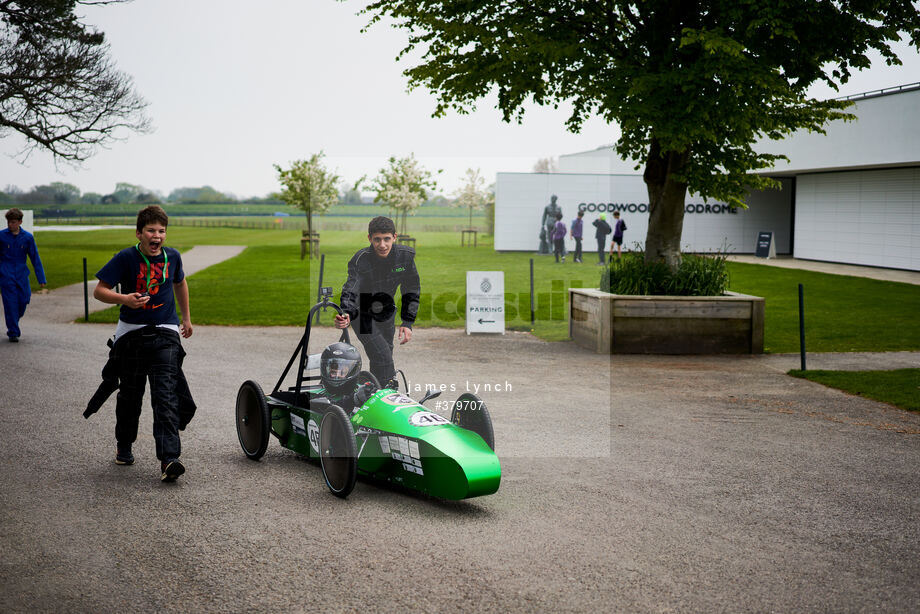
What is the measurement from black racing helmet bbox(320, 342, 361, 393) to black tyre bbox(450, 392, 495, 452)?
34.0 inches

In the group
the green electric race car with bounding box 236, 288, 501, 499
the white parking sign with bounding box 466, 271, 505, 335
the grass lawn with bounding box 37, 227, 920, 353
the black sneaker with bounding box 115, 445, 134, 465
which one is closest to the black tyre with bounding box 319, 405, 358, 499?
the green electric race car with bounding box 236, 288, 501, 499

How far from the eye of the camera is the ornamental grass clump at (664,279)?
44.9 feet

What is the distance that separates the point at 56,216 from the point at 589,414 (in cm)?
8754

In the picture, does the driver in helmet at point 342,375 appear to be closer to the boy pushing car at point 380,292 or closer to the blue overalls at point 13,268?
the boy pushing car at point 380,292

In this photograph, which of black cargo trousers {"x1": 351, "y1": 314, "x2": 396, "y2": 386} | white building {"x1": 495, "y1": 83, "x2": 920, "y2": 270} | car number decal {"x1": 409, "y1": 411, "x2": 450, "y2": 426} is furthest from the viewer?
white building {"x1": 495, "y1": 83, "x2": 920, "y2": 270}

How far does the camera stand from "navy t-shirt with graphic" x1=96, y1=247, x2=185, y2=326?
5980mm

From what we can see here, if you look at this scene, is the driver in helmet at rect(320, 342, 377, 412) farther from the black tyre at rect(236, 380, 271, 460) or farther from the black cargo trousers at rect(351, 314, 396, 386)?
the black tyre at rect(236, 380, 271, 460)

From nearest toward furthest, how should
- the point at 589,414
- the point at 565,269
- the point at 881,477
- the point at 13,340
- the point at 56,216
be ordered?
the point at 881,477
the point at 589,414
the point at 13,340
the point at 565,269
the point at 56,216

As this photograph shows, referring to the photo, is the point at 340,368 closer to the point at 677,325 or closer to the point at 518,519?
the point at 518,519

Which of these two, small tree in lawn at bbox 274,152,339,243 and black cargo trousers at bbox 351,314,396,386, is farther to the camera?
small tree in lawn at bbox 274,152,339,243

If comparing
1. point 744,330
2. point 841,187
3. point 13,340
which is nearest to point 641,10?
point 744,330

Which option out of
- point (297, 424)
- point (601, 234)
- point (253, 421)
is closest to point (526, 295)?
point (601, 234)

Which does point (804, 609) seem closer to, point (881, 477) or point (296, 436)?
point (881, 477)

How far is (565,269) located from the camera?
89.2 feet
